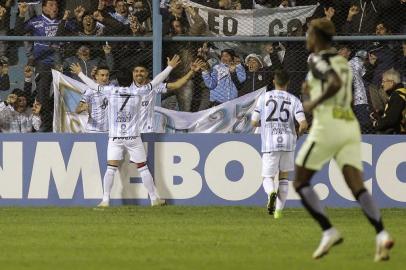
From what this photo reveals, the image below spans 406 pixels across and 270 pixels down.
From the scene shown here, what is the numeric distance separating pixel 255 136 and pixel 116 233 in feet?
18.4

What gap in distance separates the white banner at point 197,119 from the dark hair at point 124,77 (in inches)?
24.0

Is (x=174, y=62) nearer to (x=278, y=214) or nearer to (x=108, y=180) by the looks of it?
(x=108, y=180)

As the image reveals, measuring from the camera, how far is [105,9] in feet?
65.4

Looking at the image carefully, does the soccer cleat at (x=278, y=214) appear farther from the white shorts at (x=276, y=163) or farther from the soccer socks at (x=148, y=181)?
the soccer socks at (x=148, y=181)

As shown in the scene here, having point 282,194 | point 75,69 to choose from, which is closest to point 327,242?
point 282,194

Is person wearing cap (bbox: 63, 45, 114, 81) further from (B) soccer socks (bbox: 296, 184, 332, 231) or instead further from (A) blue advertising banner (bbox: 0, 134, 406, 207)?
(B) soccer socks (bbox: 296, 184, 332, 231)

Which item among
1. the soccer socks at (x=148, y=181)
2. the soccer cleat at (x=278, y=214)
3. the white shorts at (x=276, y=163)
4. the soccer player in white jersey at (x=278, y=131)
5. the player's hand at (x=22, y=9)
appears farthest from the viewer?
the player's hand at (x=22, y=9)

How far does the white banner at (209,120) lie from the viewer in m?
19.1

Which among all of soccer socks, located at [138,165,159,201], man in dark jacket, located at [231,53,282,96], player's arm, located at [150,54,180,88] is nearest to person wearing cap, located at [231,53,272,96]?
man in dark jacket, located at [231,53,282,96]

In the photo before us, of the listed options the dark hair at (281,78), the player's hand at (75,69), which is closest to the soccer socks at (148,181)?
the player's hand at (75,69)

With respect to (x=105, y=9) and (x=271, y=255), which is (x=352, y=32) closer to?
(x=105, y=9)

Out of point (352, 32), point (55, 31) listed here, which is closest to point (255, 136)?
point (352, 32)

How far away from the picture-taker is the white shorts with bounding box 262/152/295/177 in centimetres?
1688

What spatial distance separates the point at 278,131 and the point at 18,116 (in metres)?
4.87
